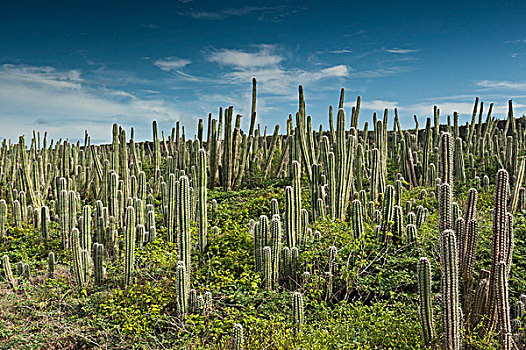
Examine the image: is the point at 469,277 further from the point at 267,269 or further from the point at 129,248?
the point at 129,248

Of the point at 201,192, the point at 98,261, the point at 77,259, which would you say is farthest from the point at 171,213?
the point at 77,259

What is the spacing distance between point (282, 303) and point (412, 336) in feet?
4.98

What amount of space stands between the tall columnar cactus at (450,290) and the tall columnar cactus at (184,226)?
300 cm

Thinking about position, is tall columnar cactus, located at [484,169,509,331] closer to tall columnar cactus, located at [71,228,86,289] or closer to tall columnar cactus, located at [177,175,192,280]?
tall columnar cactus, located at [177,175,192,280]

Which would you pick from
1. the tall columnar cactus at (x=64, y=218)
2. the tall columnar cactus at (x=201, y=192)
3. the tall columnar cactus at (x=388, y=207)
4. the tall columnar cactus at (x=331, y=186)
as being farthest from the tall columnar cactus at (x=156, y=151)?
the tall columnar cactus at (x=388, y=207)

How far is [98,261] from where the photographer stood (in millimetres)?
6277

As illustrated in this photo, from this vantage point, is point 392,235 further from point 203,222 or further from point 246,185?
point 246,185

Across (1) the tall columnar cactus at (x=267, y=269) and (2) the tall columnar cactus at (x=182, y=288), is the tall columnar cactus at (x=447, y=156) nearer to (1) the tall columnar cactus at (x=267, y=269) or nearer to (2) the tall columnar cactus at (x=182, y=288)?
(1) the tall columnar cactus at (x=267, y=269)

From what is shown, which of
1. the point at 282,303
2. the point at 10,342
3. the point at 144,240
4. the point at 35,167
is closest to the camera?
the point at 10,342

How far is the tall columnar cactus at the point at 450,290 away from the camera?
12.6 feet

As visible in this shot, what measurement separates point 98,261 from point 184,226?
63.6 inches

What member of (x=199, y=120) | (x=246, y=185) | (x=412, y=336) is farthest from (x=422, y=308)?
(x=199, y=120)

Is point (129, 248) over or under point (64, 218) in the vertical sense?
under

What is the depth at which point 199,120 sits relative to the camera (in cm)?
1150
